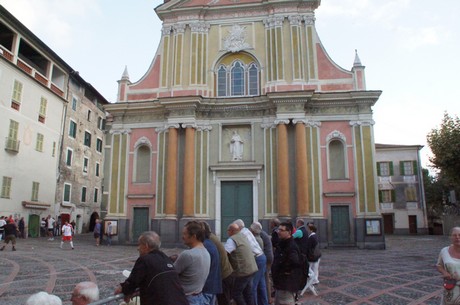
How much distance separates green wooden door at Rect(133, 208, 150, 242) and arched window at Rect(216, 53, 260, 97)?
8249mm

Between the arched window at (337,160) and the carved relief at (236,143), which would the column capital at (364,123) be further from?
the carved relief at (236,143)

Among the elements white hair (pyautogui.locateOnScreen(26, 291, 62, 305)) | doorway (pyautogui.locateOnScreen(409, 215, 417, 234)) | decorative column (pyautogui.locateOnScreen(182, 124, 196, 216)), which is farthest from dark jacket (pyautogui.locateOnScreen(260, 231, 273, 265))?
doorway (pyautogui.locateOnScreen(409, 215, 417, 234))

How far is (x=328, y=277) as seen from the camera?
10750 millimetres

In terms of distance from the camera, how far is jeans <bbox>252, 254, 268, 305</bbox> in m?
6.60

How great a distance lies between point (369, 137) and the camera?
802 inches

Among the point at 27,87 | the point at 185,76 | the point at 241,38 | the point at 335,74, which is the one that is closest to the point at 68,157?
the point at 27,87

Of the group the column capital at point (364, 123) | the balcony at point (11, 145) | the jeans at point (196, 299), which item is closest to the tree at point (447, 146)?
the column capital at point (364, 123)

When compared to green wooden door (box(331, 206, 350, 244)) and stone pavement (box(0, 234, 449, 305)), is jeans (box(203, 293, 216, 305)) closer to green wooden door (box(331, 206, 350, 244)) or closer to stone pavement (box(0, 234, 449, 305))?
stone pavement (box(0, 234, 449, 305))

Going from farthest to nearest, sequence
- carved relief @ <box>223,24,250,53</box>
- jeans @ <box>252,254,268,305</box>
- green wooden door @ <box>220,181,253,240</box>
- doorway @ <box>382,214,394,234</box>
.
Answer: doorway @ <box>382,214,394,234</box>, carved relief @ <box>223,24,250,53</box>, green wooden door @ <box>220,181,253,240</box>, jeans @ <box>252,254,268,305</box>

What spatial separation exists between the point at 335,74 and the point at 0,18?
21.0 m

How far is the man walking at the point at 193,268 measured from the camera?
4.25m

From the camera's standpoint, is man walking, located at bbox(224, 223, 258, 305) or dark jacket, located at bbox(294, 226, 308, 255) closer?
man walking, located at bbox(224, 223, 258, 305)

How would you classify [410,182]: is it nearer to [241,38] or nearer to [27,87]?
[241,38]

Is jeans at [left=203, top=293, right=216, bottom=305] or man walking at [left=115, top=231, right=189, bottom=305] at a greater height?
man walking at [left=115, top=231, right=189, bottom=305]
